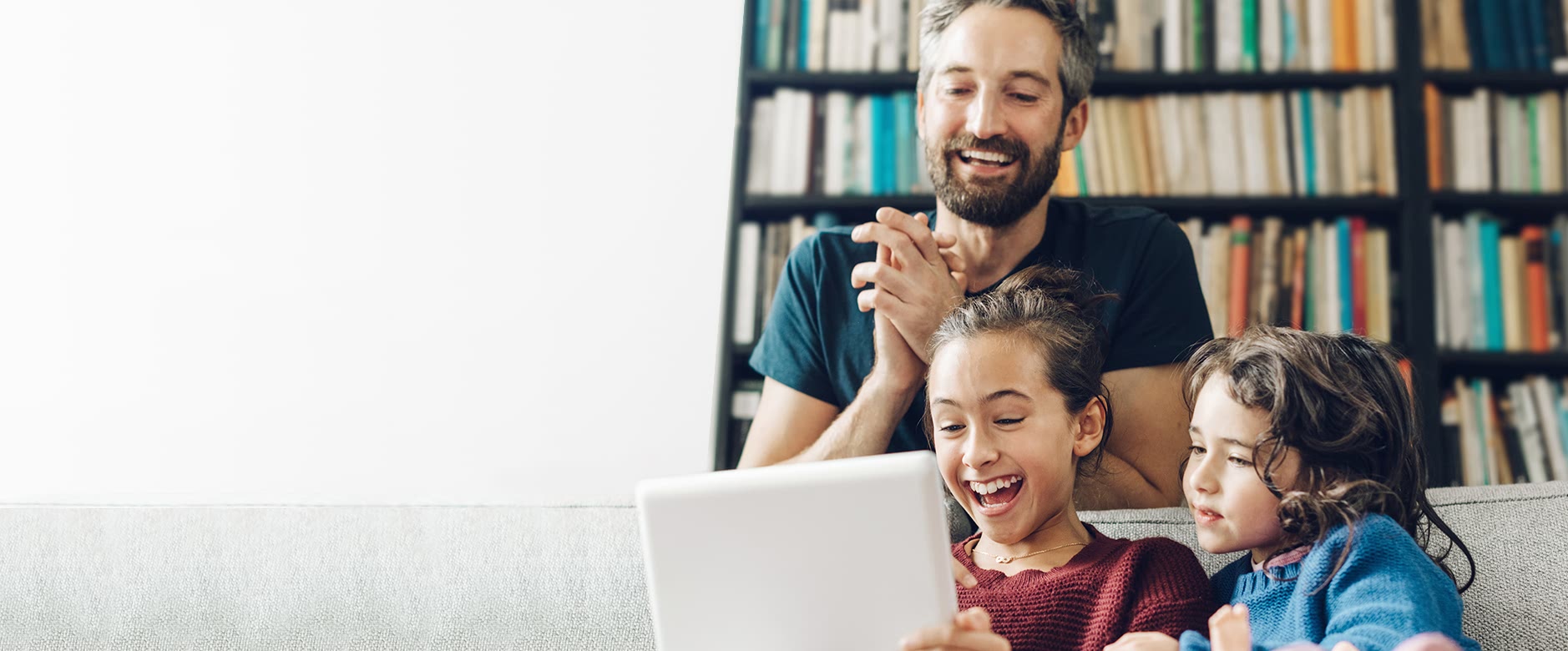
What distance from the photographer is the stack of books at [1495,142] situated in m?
2.32

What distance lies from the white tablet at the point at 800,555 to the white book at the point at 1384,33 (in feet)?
6.41

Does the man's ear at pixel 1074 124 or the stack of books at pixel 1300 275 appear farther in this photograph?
the stack of books at pixel 1300 275

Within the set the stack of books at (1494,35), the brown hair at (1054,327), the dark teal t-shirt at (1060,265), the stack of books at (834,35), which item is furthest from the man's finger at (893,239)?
the stack of books at (1494,35)

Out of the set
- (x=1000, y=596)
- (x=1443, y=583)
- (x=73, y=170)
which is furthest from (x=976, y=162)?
(x=73, y=170)

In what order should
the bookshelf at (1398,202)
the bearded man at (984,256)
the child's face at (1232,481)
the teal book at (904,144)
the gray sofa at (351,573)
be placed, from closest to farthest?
1. the child's face at (1232,481)
2. the gray sofa at (351,573)
3. the bearded man at (984,256)
4. the bookshelf at (1398,202)
5. the teal book at (904,144)

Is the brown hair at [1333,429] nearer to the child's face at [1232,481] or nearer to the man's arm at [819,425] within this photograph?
the child's face at [1232,481]

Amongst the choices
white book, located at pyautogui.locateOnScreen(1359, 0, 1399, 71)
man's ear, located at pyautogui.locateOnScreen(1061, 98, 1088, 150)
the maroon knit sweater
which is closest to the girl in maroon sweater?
the maroon knit sweater

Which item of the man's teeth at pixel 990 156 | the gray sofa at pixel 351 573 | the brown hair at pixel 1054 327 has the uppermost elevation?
the man's teeth at pixel 990 156

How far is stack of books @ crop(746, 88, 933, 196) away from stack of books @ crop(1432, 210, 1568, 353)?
109 centimetres

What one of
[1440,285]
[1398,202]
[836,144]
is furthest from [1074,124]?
[1440,285]

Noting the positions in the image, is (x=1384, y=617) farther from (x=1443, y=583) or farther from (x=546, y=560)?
(x=546, y=560)

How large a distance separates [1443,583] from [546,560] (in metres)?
0.91

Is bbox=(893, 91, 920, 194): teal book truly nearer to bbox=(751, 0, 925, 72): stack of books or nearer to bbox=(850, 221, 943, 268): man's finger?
bbox=(751, 0, 925, 72): stack of books

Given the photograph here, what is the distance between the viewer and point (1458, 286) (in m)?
2.33
